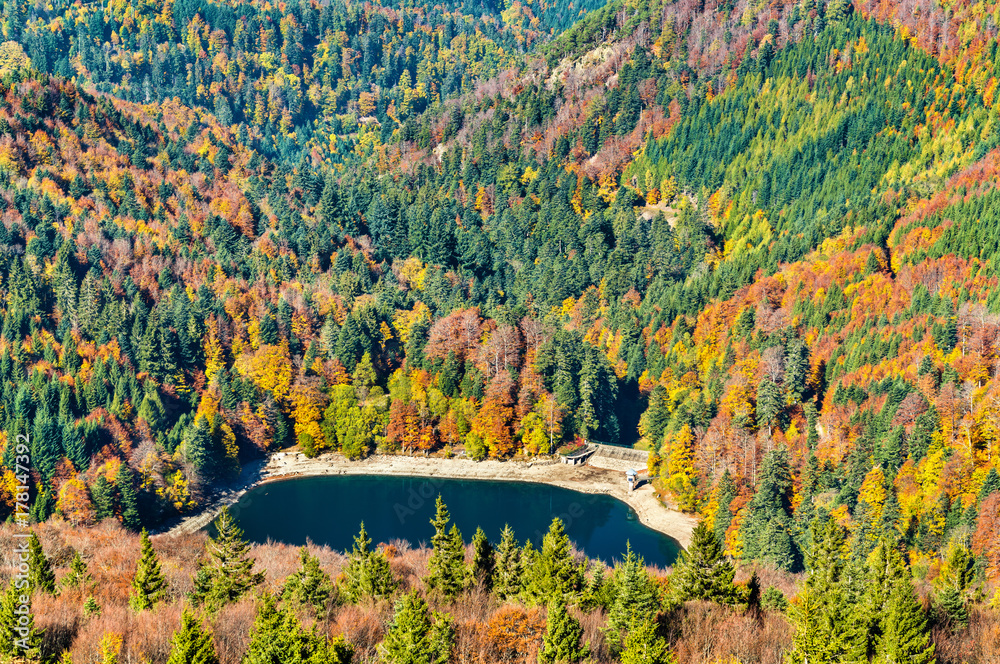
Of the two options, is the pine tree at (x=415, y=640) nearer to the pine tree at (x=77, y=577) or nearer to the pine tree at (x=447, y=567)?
the pine tree at (x=447, y=567)

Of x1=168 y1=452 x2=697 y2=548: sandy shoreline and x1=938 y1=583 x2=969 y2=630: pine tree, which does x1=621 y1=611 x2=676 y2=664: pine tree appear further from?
x1=168 y1=452 x2=697 y2=548: sandy shoreline

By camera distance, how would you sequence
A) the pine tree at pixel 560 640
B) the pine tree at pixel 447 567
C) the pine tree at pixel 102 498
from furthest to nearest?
the pine tree at pixel 102 498
the pine tree at pixel 447 567
the pine tree at pixel 560 640

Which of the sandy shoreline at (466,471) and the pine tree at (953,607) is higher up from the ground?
the pine tree at (953,607)

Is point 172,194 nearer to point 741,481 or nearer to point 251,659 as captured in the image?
point 741,481

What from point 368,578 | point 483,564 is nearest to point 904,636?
point 483,564

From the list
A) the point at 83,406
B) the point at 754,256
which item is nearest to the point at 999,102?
the point at 754,256

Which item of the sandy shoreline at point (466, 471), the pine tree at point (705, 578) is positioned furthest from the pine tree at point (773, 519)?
the pine tree at point (705, 578)

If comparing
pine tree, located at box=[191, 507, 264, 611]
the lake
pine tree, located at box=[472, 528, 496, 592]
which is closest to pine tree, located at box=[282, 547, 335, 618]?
pine tree, located at box=[191, 507, 264, 611]
